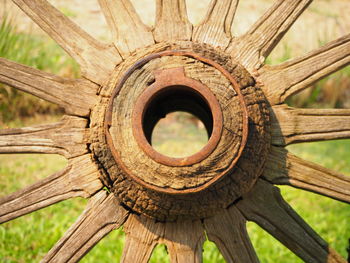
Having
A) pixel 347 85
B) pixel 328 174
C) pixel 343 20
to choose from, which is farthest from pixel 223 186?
pixel 343 20

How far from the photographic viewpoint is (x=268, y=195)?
1.48 meters

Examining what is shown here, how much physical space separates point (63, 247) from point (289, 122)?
44.5 inches

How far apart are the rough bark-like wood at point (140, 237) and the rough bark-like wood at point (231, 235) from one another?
0.73ft

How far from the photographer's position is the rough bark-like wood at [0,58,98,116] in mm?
1513

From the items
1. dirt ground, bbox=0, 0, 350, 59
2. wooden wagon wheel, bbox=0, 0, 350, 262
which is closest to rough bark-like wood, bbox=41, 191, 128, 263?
wooden wagon wheel, bbox=0, 0, 350, 262

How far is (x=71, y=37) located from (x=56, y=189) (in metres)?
0.69

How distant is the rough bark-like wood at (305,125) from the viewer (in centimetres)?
152

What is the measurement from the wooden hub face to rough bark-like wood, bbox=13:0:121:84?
16 centimetres

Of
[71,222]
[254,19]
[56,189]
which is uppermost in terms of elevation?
[254,19]

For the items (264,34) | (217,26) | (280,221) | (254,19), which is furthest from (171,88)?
(254,19)

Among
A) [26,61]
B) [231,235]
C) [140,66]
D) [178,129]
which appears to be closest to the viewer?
[140,66]

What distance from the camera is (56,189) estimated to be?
1487 millimetres

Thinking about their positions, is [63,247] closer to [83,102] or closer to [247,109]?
[83,102]

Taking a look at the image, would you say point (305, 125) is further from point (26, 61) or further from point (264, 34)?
point (26, 61)
